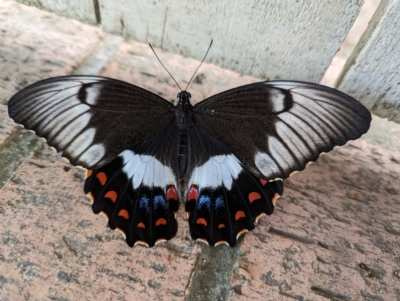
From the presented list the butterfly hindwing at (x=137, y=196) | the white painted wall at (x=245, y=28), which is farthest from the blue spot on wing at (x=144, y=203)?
the white painted wall at (x=245, y=28)

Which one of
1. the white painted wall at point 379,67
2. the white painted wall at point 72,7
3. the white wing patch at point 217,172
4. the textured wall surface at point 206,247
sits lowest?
the textured wall surface at point 206,247

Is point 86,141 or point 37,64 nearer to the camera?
point 86,141

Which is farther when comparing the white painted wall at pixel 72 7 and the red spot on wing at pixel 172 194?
the white painted wall at pixel 72 7

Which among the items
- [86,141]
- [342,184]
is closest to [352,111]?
[342,184]

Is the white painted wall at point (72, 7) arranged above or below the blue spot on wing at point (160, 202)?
above

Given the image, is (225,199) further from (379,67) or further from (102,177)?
(379,67)

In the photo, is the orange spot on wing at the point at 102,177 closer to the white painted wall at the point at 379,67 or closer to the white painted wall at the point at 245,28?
the white painted wall at the point at 245,28

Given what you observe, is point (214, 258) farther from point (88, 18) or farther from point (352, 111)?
point (88, 18)
